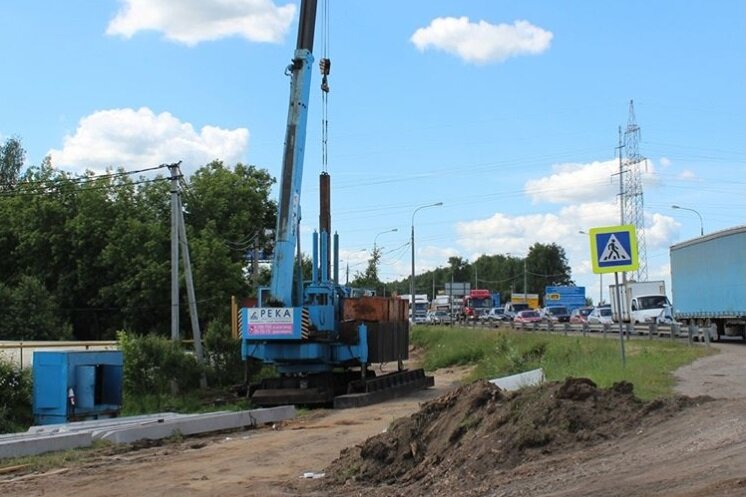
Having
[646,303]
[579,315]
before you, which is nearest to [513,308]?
[579,315]

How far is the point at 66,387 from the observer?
1995 cm

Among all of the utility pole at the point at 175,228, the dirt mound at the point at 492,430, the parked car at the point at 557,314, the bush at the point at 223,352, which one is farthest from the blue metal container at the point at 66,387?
the parked car at the point at 557,314

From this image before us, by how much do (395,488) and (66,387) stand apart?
1351cm

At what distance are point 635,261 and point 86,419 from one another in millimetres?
13718

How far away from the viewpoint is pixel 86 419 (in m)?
20.5

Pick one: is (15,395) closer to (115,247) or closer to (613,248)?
→ (613,248)

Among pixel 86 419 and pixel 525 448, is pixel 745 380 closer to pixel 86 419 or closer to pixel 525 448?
pixel 525 448

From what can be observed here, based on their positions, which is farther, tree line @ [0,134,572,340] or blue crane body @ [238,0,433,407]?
tree line @ [0,134,572,340]

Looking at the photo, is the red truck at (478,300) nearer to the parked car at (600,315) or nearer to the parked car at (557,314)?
the parked car at (557,314)

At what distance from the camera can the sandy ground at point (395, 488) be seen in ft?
23.6

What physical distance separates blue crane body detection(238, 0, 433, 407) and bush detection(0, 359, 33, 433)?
18.7 ft

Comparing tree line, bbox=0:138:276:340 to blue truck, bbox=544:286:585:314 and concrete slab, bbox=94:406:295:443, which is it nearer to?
concrete slab, bbox=94:406:295:443

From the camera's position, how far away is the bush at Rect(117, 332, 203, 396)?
24.3 m

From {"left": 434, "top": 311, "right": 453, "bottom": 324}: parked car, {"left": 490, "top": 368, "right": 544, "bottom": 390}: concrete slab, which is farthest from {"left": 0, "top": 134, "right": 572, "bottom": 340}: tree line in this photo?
{"left": 490, "top": 368, "right": 544, "bottom": 390}: concrete slab
